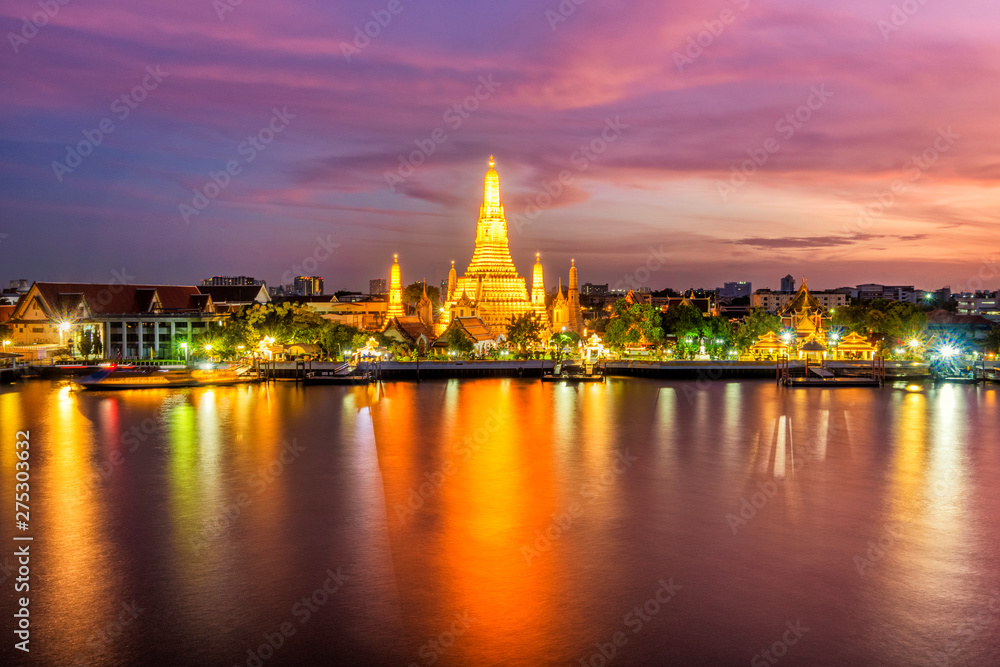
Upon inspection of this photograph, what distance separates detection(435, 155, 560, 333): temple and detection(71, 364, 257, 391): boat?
23.1m

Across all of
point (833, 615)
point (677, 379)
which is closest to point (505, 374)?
point (677, 379)

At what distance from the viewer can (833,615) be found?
13164 mm

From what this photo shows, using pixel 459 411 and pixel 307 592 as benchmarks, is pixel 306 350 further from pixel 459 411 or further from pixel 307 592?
pixel 307 592

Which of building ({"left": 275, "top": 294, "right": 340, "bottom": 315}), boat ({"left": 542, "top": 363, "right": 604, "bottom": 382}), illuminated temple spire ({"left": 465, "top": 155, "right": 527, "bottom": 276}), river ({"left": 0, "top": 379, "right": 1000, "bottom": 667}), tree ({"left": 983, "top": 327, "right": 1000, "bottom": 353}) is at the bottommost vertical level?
river ({"left": 0, "top": 379, "right": 1000, "bottom": 667})

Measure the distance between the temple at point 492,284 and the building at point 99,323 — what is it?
786 inches

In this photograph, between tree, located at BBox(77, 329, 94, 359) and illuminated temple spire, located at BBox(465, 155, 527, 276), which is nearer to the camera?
tree, located at BBox(77, 329, 94, 359)

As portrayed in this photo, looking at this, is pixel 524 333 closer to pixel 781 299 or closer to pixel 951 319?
pixel 951 319

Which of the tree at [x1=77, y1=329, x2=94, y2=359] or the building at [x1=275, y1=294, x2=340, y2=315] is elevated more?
the building at [x1=275, y1=294, x2=340, y2=315]

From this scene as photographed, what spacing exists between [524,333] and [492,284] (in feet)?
29.8

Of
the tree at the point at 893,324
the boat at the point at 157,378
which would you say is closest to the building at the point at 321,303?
the boat at the point at 157,378

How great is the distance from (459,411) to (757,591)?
23071 mm

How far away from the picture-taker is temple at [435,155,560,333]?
231ft

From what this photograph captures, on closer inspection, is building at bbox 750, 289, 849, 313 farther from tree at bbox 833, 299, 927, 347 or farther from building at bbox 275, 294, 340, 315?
tree at bbox 833, 299, 927, 347

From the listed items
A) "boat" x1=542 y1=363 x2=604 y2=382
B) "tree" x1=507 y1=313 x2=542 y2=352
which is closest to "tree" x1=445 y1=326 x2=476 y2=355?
"tree" x1=507 y1=313 x2=542 y2=352
